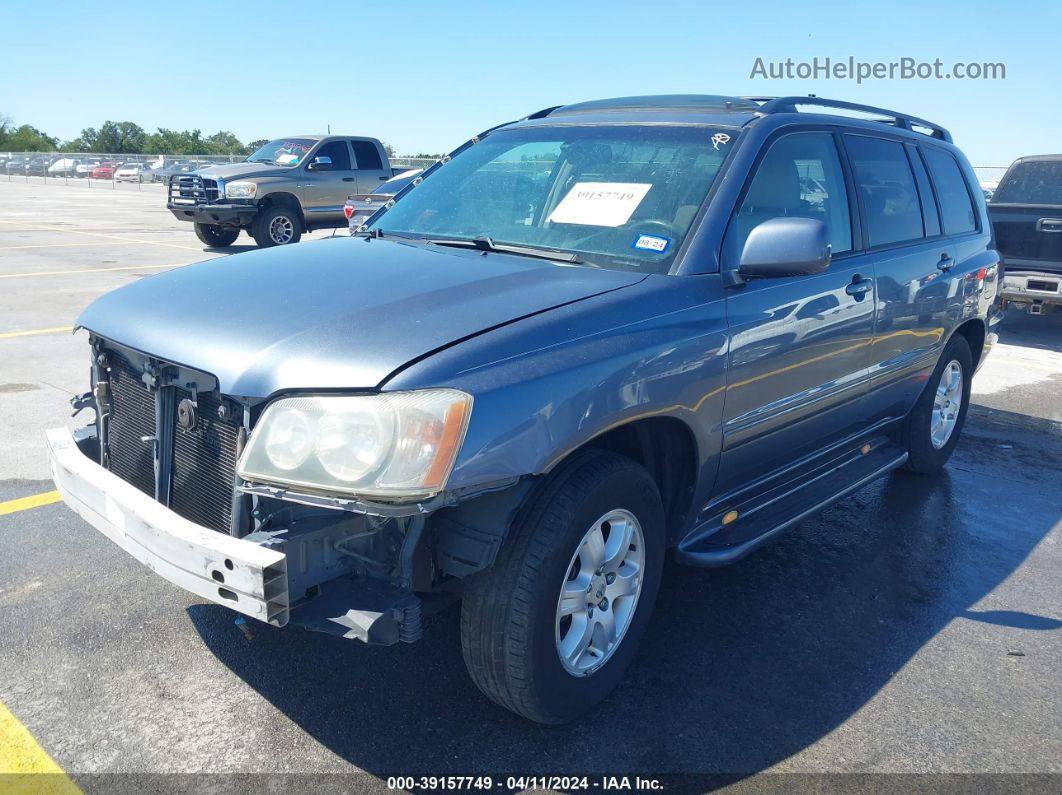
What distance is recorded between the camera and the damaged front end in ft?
7.67

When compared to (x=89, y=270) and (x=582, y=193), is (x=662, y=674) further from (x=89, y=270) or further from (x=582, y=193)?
(x=89, y=270)

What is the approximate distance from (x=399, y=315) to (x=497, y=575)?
0.80 metres

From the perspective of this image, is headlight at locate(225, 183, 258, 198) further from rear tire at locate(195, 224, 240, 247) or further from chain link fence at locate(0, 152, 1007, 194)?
chain link fence at locate(0, 152, 1007, 194)

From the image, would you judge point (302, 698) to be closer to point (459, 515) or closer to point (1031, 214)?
point (459, 515)

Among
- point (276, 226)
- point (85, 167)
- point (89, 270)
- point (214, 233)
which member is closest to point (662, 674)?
point (89, 270)

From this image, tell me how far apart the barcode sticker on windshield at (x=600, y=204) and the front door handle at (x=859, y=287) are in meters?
1.08

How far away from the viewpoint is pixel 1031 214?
988cm

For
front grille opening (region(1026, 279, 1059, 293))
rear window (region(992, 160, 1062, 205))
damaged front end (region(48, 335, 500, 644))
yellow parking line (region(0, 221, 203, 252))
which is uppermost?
rear window (region(992, 160, 1062, 205))

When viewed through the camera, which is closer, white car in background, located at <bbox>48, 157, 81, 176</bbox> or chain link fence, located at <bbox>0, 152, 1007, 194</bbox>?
chain link fence, located at <bbox>0, 152, 1007, 194</bbox>

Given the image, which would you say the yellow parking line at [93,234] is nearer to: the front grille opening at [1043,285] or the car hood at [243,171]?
the car hood at [243,171]

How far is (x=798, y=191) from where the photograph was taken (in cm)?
380

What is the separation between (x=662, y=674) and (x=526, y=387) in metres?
1.34

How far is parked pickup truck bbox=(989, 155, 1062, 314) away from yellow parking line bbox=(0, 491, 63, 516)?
369 inches

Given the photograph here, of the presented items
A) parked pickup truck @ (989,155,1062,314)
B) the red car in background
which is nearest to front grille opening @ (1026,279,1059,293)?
parked pickup truck @ (989,155,1062,314)
